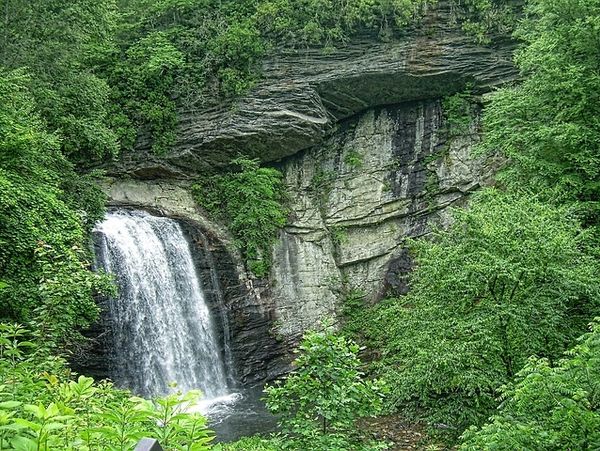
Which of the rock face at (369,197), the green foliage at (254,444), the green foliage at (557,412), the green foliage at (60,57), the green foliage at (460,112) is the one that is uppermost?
the green foliage at (60,57)

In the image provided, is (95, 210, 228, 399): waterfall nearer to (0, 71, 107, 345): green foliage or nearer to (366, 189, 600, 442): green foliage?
(0, 71, 107, 345): green foliage

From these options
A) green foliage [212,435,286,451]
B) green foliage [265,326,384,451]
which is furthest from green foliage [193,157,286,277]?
green foliage [265,326,384,451]

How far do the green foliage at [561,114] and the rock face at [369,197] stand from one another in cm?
577

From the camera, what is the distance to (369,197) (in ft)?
61.7

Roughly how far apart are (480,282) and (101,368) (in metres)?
9.22

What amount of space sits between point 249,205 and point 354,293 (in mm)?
4697

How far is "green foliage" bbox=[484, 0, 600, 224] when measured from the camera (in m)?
10.8

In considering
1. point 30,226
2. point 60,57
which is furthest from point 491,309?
point 60,57

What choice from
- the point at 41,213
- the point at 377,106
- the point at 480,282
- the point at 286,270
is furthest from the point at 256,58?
the point at 480,282

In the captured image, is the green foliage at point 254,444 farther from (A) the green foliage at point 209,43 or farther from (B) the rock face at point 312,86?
(A) the green foliage at point 209,43

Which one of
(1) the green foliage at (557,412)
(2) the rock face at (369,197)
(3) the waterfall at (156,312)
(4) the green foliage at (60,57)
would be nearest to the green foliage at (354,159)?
(2) the rock face at (369,197)

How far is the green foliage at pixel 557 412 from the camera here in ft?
12.4

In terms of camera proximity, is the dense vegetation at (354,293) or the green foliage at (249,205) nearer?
the dense vegetation at (354,293)

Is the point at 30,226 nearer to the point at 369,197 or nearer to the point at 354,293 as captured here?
the point at 354,293
